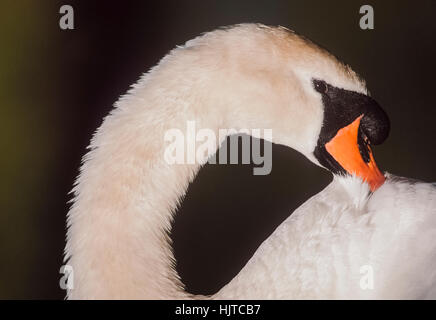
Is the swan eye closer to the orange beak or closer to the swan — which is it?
the swan

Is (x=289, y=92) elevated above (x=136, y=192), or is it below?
above

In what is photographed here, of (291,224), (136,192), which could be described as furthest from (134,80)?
(136,192)

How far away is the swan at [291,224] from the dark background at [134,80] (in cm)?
161

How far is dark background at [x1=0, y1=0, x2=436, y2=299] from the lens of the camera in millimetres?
2959

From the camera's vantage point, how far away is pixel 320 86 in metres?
1.47

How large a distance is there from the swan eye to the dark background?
164cm

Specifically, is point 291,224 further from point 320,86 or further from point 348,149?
point 320,86

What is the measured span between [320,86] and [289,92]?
0.26 ft

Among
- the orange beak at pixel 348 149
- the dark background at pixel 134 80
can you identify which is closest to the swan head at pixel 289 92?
the orange beak at pixel 348 149

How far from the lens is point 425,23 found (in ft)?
11.1

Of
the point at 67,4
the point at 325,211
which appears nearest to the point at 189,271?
the point at 67,4

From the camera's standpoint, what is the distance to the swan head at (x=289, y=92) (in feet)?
4.59
